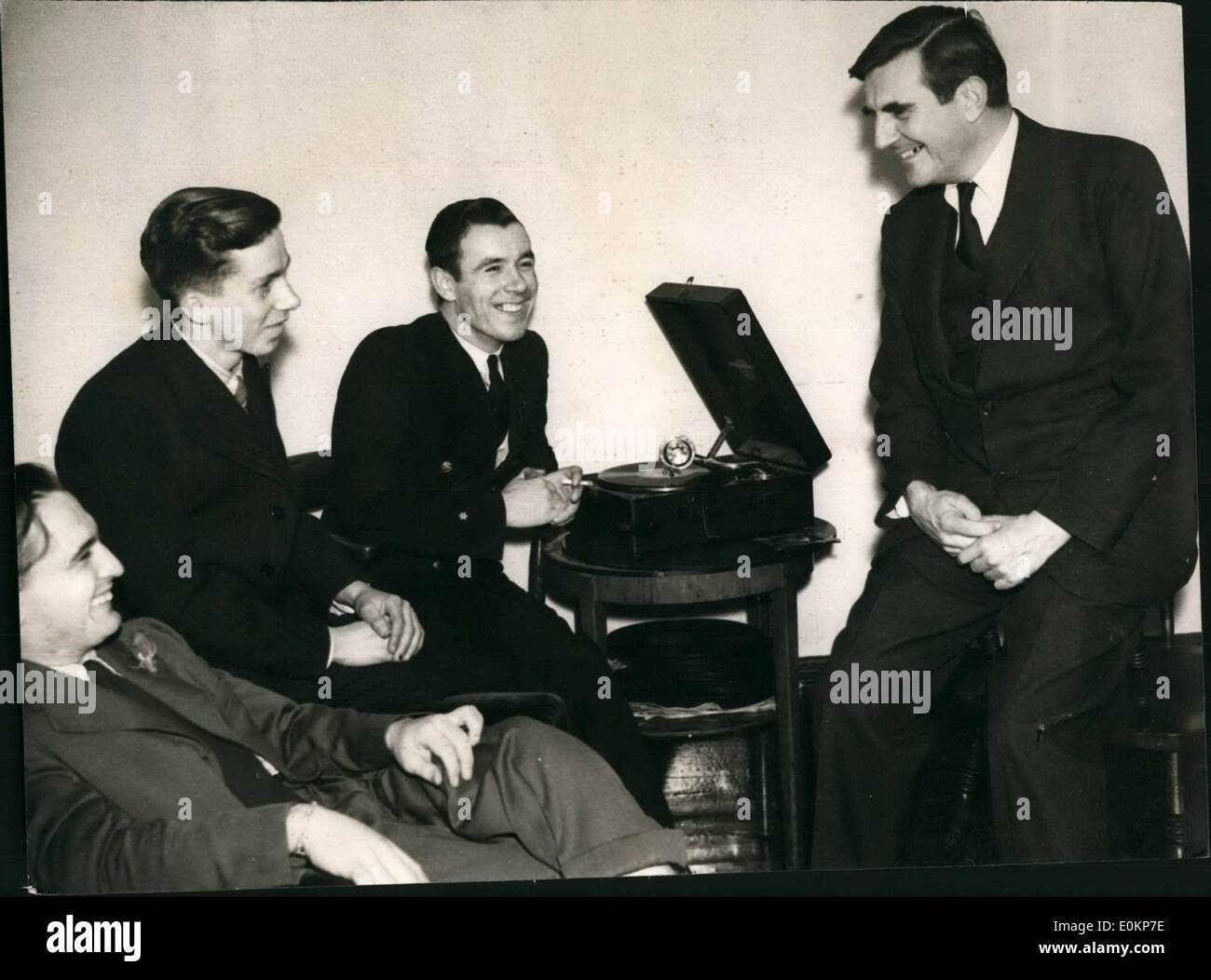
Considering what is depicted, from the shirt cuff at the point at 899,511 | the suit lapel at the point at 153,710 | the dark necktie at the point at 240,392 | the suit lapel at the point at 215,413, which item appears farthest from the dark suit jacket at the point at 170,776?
the shirt cuff at the point at 899,511

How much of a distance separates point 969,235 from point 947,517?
702mm

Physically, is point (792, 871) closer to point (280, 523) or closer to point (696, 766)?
point (696, 766)

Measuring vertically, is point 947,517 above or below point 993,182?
below

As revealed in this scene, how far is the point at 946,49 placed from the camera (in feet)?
11.2

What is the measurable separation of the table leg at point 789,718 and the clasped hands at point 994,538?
415mm

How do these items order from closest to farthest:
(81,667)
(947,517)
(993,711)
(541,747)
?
(541,747), (81,667), (993,711), (947,517)

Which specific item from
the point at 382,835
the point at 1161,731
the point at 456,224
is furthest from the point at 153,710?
the point at 1161,731

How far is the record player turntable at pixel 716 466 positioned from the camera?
11.5 feet

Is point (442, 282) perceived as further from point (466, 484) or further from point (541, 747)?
point (541, 747)

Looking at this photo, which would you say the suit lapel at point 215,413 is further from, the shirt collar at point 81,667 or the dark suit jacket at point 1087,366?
the dark suit jacket at point 1087,366

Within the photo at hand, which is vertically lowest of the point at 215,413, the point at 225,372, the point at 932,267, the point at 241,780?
the point at 241,780

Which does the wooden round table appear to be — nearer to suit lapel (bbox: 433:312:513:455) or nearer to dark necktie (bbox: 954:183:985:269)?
suit lapel (bbox: 433:312:513:455)

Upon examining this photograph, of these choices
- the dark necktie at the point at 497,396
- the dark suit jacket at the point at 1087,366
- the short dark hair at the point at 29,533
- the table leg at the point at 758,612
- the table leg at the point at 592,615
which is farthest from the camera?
the table leg at the point at 758,612

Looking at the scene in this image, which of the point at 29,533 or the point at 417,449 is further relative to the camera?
the point at 417,449
